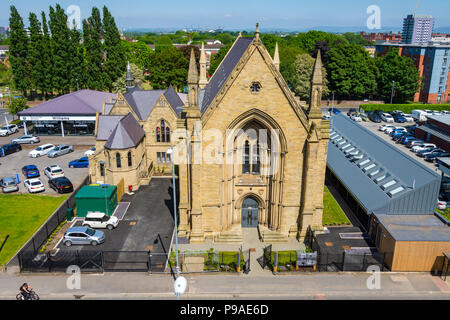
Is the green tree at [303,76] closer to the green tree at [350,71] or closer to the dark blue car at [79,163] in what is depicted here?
the green tree at [350,71]

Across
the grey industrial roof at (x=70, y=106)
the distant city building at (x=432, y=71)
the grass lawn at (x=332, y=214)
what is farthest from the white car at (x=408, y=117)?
the grey industrial roof at (x=70, y=106)

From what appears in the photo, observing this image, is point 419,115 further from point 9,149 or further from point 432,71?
point 9,149

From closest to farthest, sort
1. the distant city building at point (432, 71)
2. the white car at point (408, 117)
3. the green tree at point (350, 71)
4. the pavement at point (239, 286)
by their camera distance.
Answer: the pavement at point (239, 286) → the white car at point (408, 117) → the green tree at point (350, 71) → the distant city building at point (432, 71)

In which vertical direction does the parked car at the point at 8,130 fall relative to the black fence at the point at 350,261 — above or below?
above

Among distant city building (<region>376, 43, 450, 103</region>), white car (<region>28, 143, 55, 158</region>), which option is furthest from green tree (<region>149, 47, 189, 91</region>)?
distant city building (<region>376, 43, 450, 103</region>)

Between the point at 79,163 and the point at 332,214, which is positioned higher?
the point at 79,163

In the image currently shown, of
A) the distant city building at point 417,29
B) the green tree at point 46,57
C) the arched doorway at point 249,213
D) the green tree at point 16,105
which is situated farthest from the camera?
the distant city building at point 417,29

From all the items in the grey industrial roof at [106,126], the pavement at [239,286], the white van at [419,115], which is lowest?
the pavement at [239,286]

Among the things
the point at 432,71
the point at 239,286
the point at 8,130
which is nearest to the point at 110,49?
the point at 8,130

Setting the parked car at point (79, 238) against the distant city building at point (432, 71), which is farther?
the distant city building at point (432, 71)
